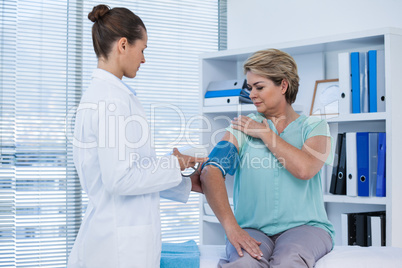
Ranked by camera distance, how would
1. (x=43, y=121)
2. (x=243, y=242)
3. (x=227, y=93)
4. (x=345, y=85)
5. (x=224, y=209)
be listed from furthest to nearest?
1. (x=43, y=121)
2. (x=227, y=93)
3. (x=345, y=85)
4. (x=224, y=209)
5. (x=243, y=242)

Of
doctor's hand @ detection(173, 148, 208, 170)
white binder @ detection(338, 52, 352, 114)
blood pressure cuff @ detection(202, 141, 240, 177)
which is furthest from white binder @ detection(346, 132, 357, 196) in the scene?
doctor's hand @ detection(173, 148, 208, 170)

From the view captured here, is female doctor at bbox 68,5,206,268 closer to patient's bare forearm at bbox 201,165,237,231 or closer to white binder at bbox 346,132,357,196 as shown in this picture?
patient's bare forearm at bbox 201,165,237,231

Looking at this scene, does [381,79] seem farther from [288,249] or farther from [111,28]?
[111,28]

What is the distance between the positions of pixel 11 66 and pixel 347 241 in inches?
84.2

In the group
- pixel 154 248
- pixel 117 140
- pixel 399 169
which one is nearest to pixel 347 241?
pixel 399 169

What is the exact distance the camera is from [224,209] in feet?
5.47

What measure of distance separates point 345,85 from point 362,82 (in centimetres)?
9

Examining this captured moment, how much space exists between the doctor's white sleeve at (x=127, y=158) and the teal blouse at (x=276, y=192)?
440mm

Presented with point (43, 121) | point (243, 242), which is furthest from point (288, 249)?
point (43, 121)

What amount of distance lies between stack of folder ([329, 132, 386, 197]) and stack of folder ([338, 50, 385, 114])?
0.45 feet

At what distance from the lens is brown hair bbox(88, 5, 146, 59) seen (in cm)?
142

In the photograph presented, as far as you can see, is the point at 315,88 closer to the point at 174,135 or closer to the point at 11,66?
the point at 174,135

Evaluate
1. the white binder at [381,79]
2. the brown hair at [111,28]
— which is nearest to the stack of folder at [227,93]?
the white binder at [381,79]

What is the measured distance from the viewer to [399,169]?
2244 mm
